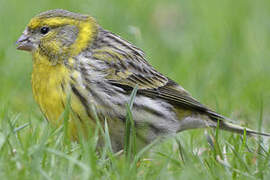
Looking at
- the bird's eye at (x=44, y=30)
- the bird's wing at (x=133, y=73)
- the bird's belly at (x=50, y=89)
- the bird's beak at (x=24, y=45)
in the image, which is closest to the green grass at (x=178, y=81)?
the bird's belly at (x=50, y=89)

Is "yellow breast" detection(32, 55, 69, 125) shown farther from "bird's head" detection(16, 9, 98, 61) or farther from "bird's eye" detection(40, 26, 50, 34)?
"bird's eye" detection(40, 26, 50, 34)

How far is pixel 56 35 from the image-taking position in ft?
18.8

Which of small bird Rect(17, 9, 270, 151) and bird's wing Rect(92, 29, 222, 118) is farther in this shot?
bird's wing Rect(92, 29, 222, 118)

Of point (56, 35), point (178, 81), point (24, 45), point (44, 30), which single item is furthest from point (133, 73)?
point (178, 81)

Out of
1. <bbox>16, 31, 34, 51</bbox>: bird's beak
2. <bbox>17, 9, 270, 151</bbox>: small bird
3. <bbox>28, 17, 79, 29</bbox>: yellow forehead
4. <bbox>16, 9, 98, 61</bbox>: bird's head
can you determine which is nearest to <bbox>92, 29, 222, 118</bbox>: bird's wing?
<bbox>17, 9, 270, 151</bbox>: small bird

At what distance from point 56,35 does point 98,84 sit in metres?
0.73

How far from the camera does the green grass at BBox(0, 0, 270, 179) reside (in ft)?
13.8

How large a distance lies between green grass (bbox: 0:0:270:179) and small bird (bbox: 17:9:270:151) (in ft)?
0.65

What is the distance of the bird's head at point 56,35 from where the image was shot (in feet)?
18.3

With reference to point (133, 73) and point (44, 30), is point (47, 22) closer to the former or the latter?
point (44, 30)

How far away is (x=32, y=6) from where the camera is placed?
33.7 feet

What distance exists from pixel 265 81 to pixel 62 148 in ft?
13.4

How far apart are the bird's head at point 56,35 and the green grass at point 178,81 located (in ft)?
1.96

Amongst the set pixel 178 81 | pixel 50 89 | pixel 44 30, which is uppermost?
pixel 44 30
